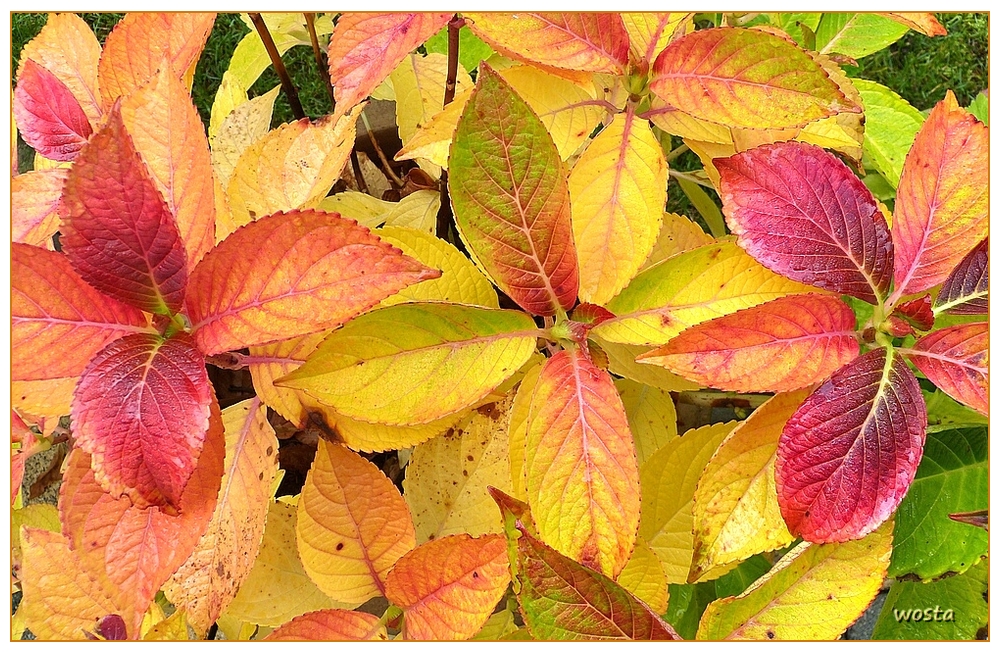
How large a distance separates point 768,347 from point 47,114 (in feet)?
2.14

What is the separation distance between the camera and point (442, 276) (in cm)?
70

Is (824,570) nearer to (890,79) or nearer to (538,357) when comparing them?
(538,357)

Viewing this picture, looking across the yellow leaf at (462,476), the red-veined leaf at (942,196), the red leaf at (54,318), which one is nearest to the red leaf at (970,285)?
the red-veined leaf at (942,196)

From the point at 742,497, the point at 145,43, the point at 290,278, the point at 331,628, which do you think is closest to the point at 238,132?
the point at 145,43

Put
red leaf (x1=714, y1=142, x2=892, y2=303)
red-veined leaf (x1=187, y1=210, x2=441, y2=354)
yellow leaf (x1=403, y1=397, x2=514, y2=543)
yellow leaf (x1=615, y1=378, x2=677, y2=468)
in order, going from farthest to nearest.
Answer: yellow leaf (x1=615, y1=378, x2=677, y2=468) → yellow leaf (x1=403, y1=397, x2=514, y2=543) → red leaf (x1=714, y1=142, x2=892, y2=303) → red-veined leaf (x1=187, y1=210, x2=441, y2=354)

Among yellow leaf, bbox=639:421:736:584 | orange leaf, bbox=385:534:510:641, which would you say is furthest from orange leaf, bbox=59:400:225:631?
yellow leaf, bbox=639:421:736:584

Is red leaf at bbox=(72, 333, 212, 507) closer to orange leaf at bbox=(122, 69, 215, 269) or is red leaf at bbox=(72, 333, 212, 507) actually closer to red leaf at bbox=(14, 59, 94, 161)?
orange leaf at bbox=(122, 69, 215, 269)

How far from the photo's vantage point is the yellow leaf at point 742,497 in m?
0.63

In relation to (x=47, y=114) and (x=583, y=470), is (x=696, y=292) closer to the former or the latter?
(x=583, y=470)

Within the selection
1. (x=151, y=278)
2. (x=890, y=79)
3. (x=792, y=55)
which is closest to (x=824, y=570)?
(x=792, y=55)

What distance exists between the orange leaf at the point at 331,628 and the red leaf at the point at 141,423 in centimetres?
22

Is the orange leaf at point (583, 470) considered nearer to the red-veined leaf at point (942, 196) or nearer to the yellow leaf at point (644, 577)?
the yellow leaf at point (644, 577)

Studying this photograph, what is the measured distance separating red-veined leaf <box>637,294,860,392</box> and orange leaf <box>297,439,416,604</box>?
0.31m

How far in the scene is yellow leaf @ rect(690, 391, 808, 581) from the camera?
632mm
